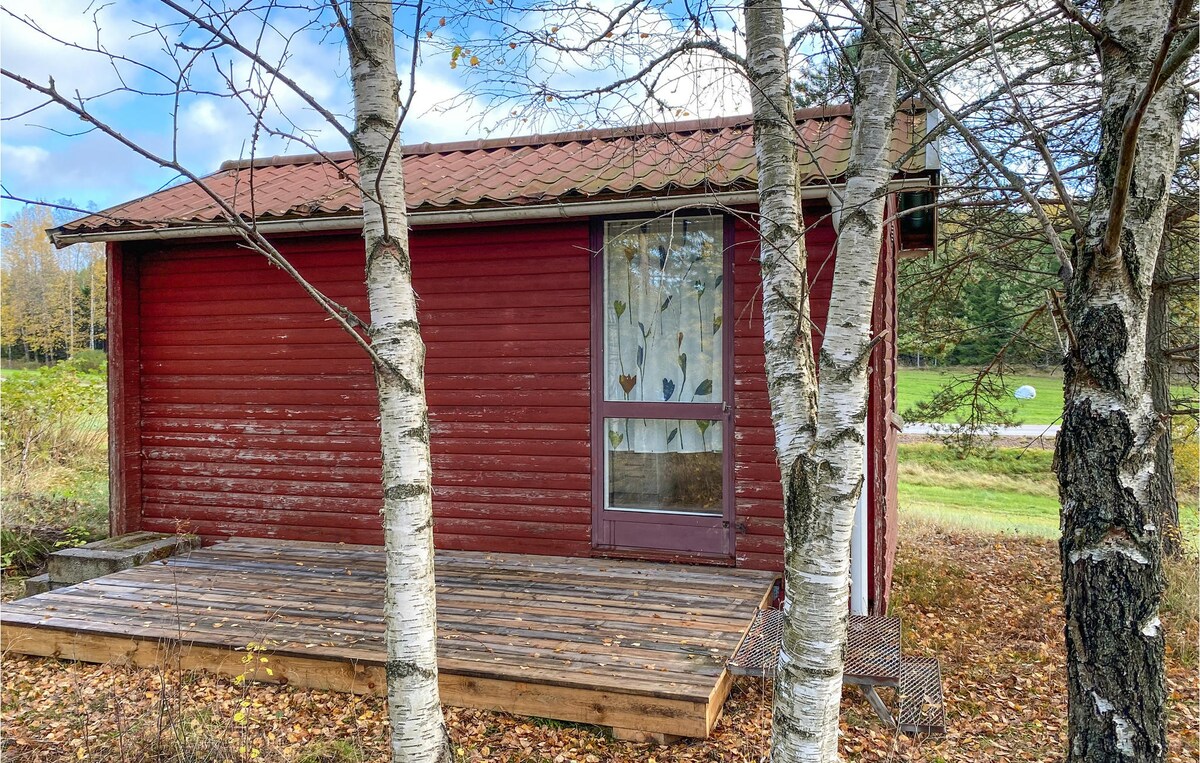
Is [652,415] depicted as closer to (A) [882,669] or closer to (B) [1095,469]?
(A) [882,669]

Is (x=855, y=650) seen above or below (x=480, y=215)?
below

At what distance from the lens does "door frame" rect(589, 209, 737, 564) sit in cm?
481

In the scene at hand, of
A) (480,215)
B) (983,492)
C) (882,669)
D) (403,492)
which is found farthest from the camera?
(983,492)

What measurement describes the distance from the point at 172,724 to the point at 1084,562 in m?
3.35

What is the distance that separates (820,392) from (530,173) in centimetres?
375

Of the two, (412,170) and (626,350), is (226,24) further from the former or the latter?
(412,170)

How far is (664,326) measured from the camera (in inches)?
197

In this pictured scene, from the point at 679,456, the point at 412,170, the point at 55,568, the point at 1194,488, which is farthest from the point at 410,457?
the point at 1194,488

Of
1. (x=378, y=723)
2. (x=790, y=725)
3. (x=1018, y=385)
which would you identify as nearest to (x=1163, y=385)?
(x=790, y=725)

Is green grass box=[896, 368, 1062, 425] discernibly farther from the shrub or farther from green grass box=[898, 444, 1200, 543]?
the shrub

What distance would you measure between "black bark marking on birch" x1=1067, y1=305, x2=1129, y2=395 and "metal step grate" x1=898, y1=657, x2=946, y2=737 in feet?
6.30

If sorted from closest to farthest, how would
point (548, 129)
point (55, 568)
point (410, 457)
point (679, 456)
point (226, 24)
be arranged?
point (226, 24) → point (410, 457) → point (548, 129) → point (679, 456) → point (55, 568)

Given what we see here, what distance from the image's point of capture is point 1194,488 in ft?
35.3

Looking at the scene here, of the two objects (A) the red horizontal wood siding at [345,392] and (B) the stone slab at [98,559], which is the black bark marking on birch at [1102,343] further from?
(B) the stone slab at [98,559]
